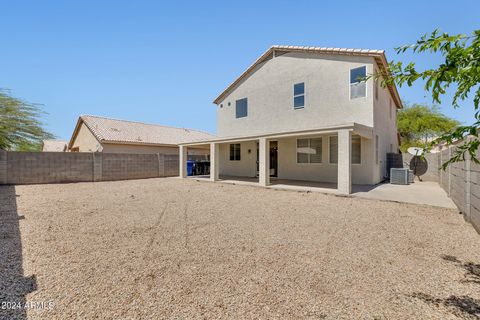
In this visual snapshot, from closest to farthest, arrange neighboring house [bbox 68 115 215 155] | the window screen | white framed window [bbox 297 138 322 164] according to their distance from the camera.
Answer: white framed window [bbox 297 138 322 164] → the window screen → neighboring house [bbox 68 115 215 155]

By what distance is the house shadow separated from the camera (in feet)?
7.29

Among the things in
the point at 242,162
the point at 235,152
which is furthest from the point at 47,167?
the point at 242,162

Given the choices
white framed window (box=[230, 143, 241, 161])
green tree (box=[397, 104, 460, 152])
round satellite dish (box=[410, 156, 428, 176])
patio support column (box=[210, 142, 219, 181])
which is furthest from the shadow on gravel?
green tree (box=[397, 104, 460, 152])

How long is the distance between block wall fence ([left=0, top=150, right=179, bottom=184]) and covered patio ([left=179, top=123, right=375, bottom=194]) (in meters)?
2.88

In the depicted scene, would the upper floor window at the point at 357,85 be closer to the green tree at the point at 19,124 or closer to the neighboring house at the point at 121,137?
the neighboring house at the point at 121,137

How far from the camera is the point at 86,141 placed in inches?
845

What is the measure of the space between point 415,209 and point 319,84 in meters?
7.68

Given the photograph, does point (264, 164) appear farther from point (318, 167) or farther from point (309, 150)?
point (318, 167)

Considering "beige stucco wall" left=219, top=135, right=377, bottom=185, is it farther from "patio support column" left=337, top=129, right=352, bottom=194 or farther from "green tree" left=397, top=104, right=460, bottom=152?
"green tree" left=397, top=104, right=460, bottom=152

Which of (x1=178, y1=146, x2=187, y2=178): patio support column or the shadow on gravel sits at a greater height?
(x1=178, y1=146, x2=187, y2=178): patio support column

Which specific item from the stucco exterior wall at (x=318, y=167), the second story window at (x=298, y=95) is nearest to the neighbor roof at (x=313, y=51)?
the second story window at (x=298, y=95)

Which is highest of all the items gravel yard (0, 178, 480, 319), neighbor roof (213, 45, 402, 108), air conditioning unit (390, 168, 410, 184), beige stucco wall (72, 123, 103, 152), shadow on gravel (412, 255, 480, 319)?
neighbor roof (213, 45, 402, 108)

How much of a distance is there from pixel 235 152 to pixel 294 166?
16.1 feet

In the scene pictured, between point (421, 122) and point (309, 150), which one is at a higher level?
point (421, 122)
